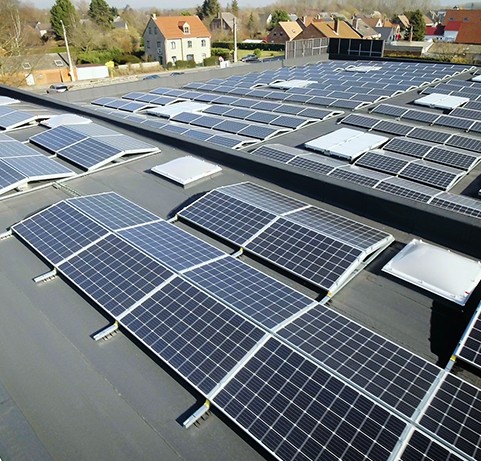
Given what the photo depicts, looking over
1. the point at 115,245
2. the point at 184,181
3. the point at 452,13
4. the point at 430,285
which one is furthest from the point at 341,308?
the point at 452,13

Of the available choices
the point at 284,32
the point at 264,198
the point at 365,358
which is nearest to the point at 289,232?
the point at 264,198

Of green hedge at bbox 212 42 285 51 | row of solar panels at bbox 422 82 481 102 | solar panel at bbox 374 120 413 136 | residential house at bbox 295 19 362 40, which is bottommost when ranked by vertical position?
green hedge at bbox 212 42 285 51

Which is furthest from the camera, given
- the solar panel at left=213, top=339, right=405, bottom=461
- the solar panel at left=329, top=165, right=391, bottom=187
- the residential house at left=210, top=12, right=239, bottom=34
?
the residential house at left=210, top=12, right=239, bottom=34

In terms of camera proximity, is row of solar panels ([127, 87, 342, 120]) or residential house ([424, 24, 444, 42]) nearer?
row of solar panels ([127, 87, 342, 120])

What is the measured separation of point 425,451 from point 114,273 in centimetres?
788

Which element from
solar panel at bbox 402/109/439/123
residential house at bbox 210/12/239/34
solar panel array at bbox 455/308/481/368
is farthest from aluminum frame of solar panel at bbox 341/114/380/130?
residential house at bbox 210/12/239/34

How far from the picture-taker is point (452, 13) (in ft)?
386

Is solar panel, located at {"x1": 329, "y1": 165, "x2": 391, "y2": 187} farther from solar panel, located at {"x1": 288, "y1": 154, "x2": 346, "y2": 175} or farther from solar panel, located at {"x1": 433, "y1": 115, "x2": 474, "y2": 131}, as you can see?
solar panel, located at {"x1": 433, "y1": 115, "x2": 474, "y2": 131}

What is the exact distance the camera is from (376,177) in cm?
1888

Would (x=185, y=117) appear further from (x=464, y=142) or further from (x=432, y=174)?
(x=464, y=142)

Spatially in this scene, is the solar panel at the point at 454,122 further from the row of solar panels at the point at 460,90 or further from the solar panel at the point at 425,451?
the solar panel at the point at 425,451

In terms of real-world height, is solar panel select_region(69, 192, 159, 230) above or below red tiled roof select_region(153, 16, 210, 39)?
below

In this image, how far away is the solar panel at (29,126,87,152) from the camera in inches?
775

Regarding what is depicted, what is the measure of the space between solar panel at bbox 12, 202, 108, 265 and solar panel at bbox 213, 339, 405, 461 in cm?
665
